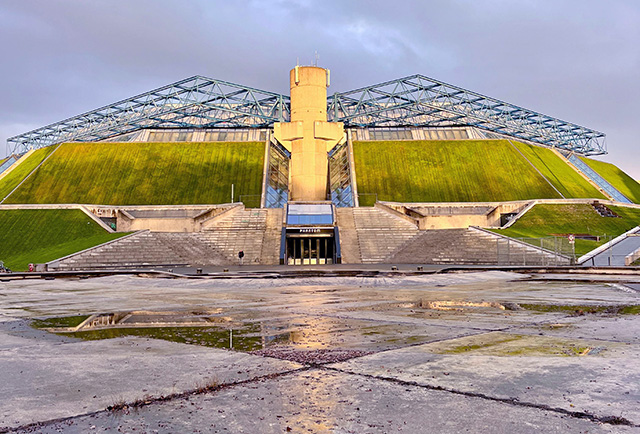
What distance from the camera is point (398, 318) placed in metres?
10.4

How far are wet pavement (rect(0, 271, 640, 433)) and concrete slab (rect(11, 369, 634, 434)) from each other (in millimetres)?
16

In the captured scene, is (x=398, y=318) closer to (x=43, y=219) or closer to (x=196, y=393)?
(x=196, y=393)

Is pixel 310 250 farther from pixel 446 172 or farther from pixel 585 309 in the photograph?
pixel 585 309

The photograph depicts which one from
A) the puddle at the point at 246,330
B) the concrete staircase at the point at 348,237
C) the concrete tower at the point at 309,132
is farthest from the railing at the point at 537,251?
the puddle at the point at 246,330

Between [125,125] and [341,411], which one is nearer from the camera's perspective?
[341,411]

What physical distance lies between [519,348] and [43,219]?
226 ft

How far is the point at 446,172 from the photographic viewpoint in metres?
88.2

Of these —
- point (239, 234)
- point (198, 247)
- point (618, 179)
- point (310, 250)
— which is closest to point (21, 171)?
point (198, 247)

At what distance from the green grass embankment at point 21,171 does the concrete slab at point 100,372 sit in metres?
86.2

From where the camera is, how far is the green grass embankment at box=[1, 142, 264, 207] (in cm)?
8138

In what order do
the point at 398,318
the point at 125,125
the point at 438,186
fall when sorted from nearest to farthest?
the point at 398,318, the point at 438,186, the point at 125,125

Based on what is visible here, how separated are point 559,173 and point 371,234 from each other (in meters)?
46.1

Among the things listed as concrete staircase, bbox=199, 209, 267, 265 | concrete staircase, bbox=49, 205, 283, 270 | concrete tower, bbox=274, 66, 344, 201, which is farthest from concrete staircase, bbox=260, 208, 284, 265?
concrete tower, bbox=274, 66, 344, 201

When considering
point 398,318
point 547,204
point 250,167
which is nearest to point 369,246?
point 547,204
